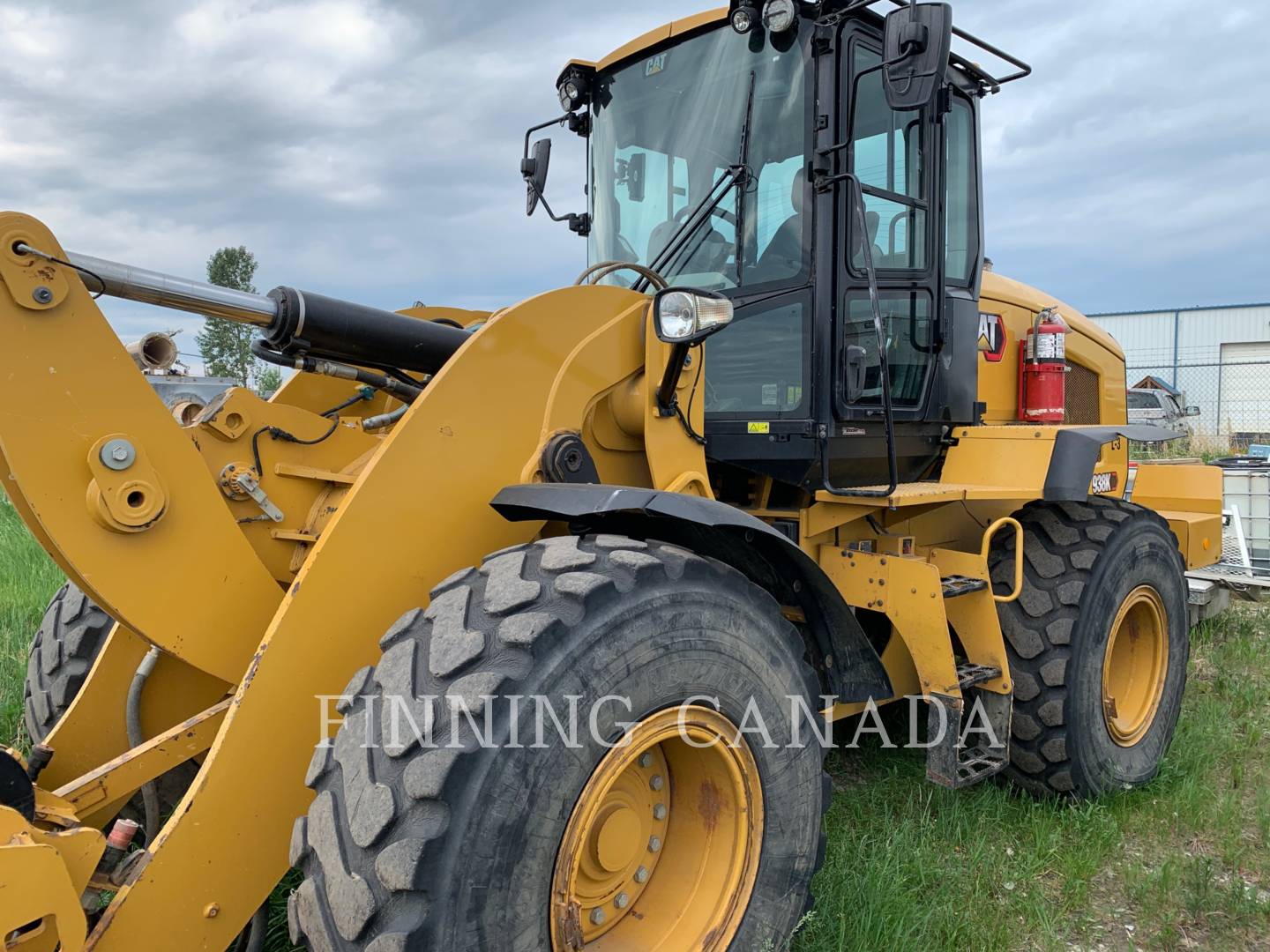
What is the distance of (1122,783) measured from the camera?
13.1 ft

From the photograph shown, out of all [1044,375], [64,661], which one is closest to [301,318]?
[64,661]

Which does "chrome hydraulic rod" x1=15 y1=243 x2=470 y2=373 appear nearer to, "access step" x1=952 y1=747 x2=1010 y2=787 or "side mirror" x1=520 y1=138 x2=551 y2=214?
"side mirror" x1=520 y1=138 x2=551 y2=214

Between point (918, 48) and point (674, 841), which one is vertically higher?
point (918, 48)

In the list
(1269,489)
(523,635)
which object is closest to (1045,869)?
(523,635)

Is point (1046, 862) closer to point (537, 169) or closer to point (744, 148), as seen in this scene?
point (744, 148)

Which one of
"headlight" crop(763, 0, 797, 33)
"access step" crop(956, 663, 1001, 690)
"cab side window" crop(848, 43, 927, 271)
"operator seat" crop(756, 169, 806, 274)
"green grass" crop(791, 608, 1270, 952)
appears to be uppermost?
"headlight" crop(763, 0, 797, 33)

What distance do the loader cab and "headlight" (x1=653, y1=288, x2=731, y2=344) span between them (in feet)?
2.45

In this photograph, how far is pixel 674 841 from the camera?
2473 millimetres

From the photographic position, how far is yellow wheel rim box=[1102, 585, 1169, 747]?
425 cm

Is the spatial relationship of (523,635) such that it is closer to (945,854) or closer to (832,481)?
(832,481)

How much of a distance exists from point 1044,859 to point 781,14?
10.5 feet

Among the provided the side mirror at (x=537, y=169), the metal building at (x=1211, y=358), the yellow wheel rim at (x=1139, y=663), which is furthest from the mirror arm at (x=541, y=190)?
the metal building at (x=1211, y=358)

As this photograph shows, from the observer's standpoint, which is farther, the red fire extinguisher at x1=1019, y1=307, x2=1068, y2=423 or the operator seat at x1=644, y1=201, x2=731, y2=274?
the red fire extinguisher at x1=1019, y1=307, x2=1068, y2=423

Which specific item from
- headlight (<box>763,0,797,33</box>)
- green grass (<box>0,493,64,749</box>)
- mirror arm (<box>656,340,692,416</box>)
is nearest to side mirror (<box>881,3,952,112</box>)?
headlight (<box>763,0,797,33</box>)
